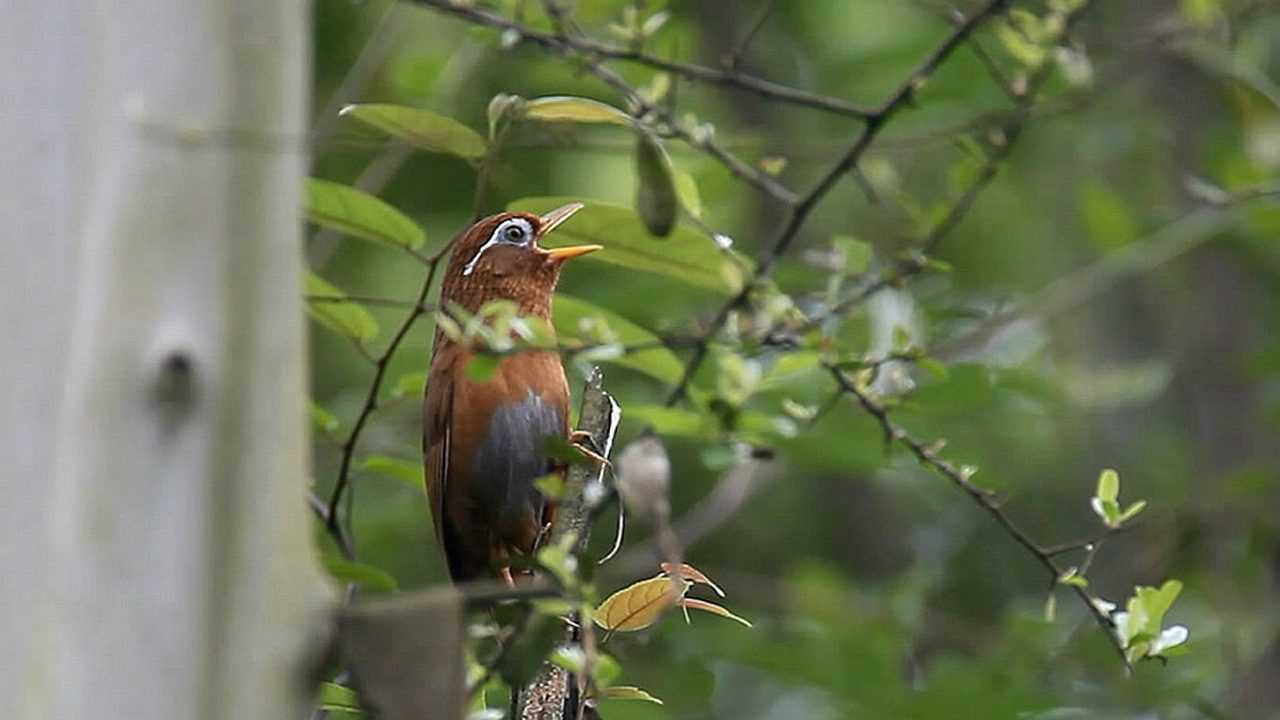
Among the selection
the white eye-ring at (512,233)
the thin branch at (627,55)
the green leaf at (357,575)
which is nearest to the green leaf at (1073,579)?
the green leaf at (357,575)

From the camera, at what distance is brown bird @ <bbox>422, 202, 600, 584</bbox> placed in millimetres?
3578

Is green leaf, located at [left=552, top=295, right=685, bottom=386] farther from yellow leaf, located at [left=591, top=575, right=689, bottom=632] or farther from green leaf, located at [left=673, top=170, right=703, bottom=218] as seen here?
yellow leaf, located at [left=591, top=575, right=689, bottom=632]

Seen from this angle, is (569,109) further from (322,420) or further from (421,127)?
(322,420)

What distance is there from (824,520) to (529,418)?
4296 millimetres

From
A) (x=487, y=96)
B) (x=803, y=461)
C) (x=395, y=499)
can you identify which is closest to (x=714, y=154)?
(x=803, y=461)

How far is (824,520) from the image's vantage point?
7.73 metres

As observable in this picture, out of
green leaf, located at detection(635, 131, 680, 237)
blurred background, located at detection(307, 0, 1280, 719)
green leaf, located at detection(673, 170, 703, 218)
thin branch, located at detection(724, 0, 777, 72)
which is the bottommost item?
blurred background, located at detection(307, 0, 1280, 719)

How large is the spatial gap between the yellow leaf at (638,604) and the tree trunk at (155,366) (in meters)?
0.86

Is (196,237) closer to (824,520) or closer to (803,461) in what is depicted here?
(803,461)

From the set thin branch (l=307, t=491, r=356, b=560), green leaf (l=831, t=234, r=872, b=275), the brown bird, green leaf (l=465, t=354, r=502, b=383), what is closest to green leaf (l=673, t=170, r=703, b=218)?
green leaf (l=831, t=234, r=872, b=275)

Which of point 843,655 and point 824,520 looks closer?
point 843,655

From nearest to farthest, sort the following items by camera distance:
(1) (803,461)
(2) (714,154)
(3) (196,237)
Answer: (3) (196,237) → (2) (714,154) → (1) (803,461)

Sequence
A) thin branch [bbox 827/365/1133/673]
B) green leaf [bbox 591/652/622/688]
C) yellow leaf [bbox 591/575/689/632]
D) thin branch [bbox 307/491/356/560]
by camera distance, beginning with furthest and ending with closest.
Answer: thin branch [bbox 307/491/356/560], thin branch [bbox 827/365/1133/673], yellow leaf [bbox 591/575/689/632], green leaf [bbox 591/652/622/688]

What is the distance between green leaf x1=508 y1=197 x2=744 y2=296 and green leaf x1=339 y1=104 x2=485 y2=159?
11.7 inches
